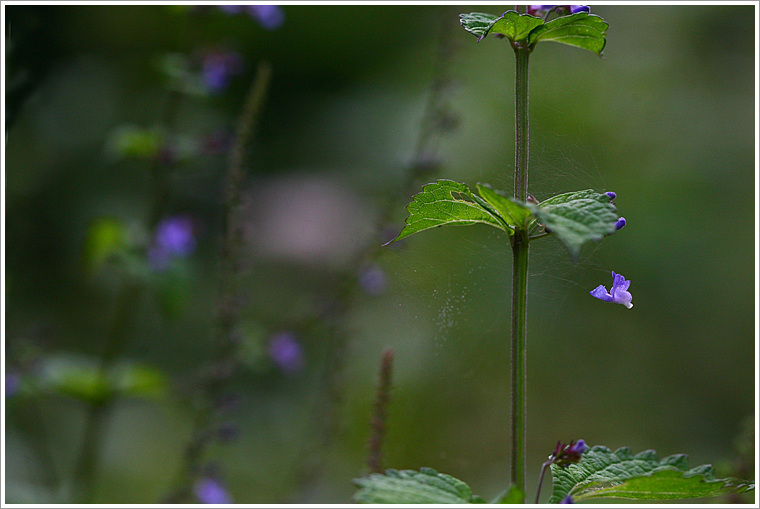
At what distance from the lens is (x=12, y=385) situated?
1.12m

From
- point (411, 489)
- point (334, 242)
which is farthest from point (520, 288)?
point (334, 242)

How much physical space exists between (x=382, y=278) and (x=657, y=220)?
108cm

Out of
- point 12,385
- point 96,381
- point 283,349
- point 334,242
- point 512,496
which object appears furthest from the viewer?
point 334,242

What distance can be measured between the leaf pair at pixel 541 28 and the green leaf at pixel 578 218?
0.36 feet

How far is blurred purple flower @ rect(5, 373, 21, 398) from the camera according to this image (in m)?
1.11

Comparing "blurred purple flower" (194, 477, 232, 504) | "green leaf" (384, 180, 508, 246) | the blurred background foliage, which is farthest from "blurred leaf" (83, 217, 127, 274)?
"green leaf" (384, 180, 508, 246)

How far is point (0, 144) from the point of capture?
41.6 inches

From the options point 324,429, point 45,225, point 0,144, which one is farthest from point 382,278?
point 45,225

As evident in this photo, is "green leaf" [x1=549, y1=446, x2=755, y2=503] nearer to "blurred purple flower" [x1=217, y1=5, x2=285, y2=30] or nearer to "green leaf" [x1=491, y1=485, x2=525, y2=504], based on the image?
"green leaf" [x1=491, y1=485, x2=525, y2=504]

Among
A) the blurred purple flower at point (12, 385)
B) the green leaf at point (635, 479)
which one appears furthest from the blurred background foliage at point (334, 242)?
the green leaf at point (635, 479)

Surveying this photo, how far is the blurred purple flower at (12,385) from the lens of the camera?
3.65ft

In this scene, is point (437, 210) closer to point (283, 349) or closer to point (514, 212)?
point (514, 212)

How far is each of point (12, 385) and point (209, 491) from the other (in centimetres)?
38

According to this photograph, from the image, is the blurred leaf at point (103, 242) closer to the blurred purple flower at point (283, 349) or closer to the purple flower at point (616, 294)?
the blurred purple flower at point (283, 349)
